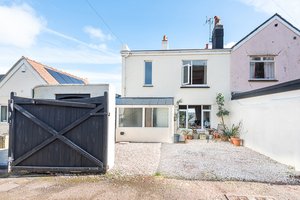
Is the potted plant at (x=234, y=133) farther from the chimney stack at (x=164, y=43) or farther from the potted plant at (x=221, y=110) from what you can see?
the chimney stack at (x=164, y=43)

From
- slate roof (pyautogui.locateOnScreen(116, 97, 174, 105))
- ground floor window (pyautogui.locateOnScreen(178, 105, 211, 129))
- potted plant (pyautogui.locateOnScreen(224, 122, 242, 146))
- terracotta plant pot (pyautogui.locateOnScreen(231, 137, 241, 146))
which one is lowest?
terracotta plant pot (pyautogui.locateOnScreen(231, 137, 241, 146))

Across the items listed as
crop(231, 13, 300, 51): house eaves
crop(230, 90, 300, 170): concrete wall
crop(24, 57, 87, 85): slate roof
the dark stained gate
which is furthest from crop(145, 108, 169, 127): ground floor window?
the dark stained gate

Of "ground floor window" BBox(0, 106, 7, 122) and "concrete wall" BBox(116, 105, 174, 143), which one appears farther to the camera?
"ground floor window" BBox(0, 106, 7, 122)

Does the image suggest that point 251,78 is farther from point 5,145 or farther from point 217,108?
point 5,145

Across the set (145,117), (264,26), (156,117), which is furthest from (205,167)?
(264,26)

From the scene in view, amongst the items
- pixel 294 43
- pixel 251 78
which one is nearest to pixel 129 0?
pixel 251 78

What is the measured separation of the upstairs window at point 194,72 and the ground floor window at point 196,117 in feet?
5.99

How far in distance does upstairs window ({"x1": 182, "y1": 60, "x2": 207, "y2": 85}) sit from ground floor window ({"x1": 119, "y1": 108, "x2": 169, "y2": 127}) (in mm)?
3451

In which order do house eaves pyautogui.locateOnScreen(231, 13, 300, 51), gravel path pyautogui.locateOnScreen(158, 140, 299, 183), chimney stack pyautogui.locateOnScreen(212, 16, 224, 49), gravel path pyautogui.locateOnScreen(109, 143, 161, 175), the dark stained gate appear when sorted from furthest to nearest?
1. chimney stack pyautogui.locateOnScreen(212, 16, 224, 49)
2. house eaves pyautogui.locateOnScreen(231, 13, 300, 51)
3. gravel path pyautogui.locateOnScreen(109, 143, 161, 175)
4. the dark stained gate
5. gravel path pyautogui.locateOnScreen(158, 140, 299, 183)

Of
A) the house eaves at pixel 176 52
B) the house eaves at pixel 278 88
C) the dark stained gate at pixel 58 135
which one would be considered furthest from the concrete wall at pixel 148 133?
the dark stained gate at pixel 58 135

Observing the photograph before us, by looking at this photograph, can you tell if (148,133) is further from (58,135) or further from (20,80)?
(20,80)

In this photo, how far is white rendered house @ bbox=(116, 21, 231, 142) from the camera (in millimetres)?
15508

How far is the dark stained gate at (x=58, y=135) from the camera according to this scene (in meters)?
6.39

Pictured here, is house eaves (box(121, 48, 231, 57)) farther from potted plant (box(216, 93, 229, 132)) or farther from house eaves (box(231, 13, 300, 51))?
potted plant (box(216, 93, 229, 132))
